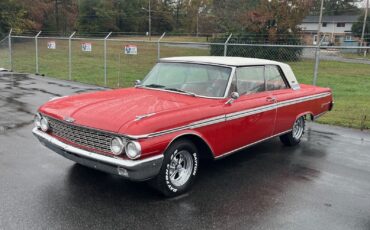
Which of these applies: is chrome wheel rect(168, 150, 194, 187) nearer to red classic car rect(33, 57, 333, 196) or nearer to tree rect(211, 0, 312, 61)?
red classic car rect(33, 57, 333, 196)

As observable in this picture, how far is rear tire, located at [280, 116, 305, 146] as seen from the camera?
663 centimetres

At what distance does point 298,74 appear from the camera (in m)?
19.1

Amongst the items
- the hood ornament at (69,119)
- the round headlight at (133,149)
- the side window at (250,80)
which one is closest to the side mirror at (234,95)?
the side window at (250,80)

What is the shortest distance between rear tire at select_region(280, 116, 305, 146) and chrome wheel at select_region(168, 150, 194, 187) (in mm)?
2728

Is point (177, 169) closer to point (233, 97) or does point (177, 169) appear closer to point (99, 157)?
point (99, 157)

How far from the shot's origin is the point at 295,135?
22.3ft

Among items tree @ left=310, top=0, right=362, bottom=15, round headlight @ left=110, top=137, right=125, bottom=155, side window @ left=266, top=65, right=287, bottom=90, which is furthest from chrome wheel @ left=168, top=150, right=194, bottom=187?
tree @ left=310, top=0, right=362, bottom=15

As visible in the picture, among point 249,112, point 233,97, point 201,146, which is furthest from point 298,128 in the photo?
point 201,146

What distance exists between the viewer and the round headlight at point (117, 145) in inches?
152

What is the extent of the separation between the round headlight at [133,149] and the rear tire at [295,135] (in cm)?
362

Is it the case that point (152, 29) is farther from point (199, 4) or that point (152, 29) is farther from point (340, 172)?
point (340, 172)

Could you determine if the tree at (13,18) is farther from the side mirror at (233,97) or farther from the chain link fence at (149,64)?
the side mirror at (233,97)

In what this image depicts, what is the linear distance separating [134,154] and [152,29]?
65708 millimetres

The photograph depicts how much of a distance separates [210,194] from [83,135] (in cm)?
166
